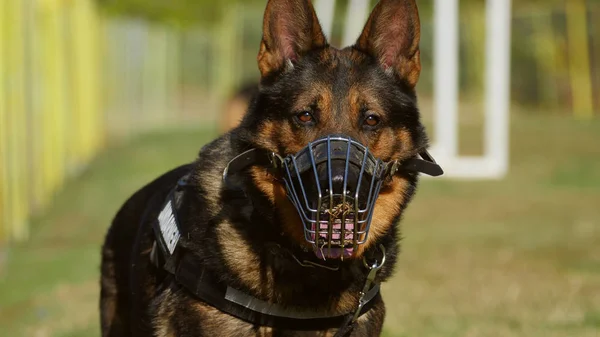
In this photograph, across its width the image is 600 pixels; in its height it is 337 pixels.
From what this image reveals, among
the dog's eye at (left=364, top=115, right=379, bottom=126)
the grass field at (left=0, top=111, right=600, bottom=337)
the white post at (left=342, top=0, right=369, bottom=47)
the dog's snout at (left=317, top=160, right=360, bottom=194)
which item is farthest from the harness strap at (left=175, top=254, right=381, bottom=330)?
the white post at (left=342, top=0, right=369, bottom=47)

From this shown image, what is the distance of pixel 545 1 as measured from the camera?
2680 centimetres

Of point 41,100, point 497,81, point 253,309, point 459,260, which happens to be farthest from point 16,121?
point 497,81

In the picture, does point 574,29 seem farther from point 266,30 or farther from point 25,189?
point 266,30

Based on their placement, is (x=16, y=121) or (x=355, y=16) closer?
(x=16, y=121)

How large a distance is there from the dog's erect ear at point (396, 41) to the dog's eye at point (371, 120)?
13.6 inches

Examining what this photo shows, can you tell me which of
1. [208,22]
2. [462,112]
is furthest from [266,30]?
[208,22]

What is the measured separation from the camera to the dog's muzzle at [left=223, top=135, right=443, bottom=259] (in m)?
3.30

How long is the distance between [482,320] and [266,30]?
383 centimetres

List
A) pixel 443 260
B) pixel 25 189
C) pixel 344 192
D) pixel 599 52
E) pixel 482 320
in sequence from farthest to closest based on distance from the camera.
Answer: pixel 599 52, pixel 25 189, pixel 443 260, pixel 482 320, pixel 344 192

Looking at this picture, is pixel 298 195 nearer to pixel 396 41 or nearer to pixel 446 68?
pixel 396 41

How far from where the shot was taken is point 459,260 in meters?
9.50

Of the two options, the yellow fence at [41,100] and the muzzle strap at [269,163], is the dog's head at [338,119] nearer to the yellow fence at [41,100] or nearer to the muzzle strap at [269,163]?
the muzzle strap at [269,163]

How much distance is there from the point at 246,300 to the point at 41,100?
33.2 feet

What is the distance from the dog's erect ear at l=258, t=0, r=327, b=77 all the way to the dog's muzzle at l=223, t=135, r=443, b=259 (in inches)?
22.2
